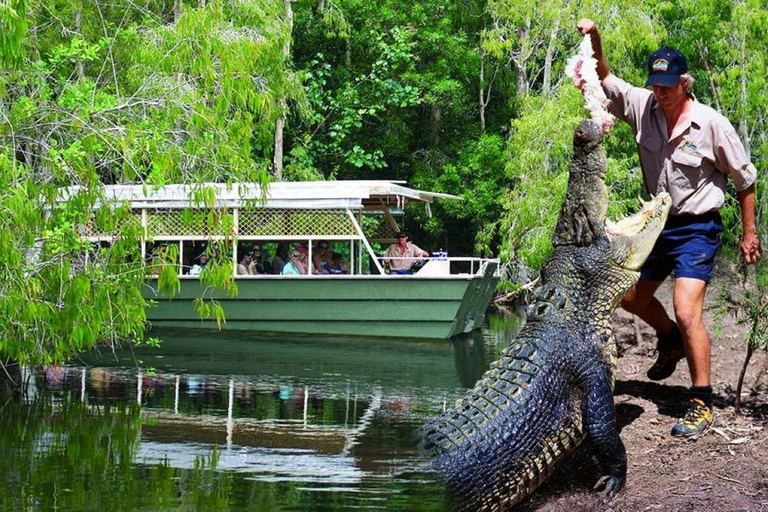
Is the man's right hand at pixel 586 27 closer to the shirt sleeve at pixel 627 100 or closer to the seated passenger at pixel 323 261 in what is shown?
the shirt sleeve at pixel 627 100

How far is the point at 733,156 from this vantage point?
5.42m

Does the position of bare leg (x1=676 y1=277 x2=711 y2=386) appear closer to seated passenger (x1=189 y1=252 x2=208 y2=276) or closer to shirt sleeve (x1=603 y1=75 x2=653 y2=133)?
shirt sleeve (x1=603 y1=75 x2=653 y2=133)

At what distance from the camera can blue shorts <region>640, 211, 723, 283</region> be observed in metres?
5.50

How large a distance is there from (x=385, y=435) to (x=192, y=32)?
444 centimetres

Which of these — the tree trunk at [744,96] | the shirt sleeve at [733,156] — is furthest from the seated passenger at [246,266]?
the shirt sleeve at [733,156]

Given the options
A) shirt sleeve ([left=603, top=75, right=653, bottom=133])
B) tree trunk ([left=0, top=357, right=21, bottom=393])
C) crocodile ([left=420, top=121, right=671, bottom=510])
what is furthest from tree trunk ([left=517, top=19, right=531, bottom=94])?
crocodile ([left=420, top=121, right=671, bottom=510])

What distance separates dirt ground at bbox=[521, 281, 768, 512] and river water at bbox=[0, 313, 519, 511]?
0.79 metres

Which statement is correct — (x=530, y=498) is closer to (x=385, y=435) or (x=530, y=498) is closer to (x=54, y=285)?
(x=385, y=435)

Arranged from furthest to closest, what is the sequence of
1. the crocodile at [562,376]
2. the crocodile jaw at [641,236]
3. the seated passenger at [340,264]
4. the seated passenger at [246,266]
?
1. the seated passenger at [340,264]
2. the seated passenger at [246,266]
3. the crocodile jaw at [641,236]
4. the crocodile at [562,376]

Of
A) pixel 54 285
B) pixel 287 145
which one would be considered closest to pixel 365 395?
pixel 54 285

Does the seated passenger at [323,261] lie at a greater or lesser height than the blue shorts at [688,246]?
lesser

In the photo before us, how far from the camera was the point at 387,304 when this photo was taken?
1808 centimetres

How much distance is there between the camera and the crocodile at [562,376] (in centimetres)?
509

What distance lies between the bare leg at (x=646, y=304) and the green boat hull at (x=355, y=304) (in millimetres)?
11301
